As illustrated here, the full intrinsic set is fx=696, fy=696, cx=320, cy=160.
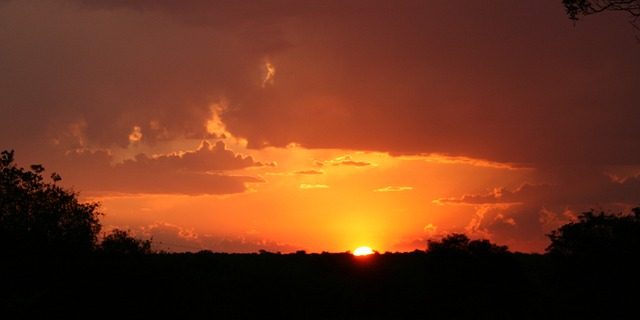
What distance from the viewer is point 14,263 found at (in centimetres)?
5212

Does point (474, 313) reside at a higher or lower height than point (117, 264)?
lower

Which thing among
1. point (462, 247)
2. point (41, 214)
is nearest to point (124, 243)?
point (41, 214)

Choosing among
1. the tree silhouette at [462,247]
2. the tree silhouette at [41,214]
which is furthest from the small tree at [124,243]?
the tree silhouette at [462,247]

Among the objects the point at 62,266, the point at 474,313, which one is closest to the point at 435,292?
the point at 474,313

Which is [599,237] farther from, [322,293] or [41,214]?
[41,214]

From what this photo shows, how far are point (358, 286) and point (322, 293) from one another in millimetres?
4505

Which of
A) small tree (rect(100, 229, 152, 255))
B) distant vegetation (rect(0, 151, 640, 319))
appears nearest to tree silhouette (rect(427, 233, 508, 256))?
distant vegetation (rect(0, 151, 640, 319))

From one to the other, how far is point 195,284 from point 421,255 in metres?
24.9

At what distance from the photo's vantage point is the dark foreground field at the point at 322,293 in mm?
48094

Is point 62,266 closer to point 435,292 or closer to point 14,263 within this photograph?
point 14,263

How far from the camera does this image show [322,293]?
5753 centimetres

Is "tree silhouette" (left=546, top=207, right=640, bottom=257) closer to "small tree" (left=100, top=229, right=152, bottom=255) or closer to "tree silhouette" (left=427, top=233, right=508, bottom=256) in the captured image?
"tree silhouette" (left=427, top=233, right=508, bottom=256)

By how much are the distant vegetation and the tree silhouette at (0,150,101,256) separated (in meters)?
0.45

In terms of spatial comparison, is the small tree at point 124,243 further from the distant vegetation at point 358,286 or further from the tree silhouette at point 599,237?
the tree silhouette at point 599,237
